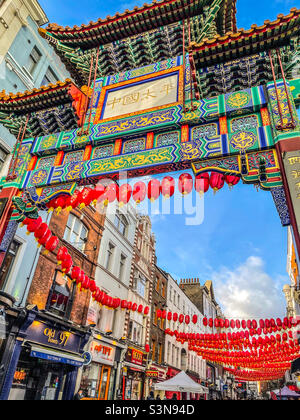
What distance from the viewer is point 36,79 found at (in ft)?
55.7

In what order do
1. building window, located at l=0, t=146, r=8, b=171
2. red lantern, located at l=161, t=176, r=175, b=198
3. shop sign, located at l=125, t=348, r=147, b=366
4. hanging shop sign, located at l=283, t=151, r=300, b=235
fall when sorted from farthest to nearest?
shop sign, located at l=125, t=348, r=147, b=366 < building window, located at l=0, t=146, r=8, b=171 < red lantern, located at l=161, t=176, r=175, b=198 < hanging shop sign, located at l=283, t=151, r=300, b=235

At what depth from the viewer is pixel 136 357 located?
21.0 meters

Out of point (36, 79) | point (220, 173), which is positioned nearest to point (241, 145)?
point (220, 173)

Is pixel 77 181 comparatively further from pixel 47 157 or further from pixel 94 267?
pixel 94 267

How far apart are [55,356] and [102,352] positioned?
16.3ft

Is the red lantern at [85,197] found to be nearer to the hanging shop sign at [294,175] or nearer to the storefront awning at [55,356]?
the hanging shop sign at [294,175]

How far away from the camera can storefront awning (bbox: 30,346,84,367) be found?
39.1ft

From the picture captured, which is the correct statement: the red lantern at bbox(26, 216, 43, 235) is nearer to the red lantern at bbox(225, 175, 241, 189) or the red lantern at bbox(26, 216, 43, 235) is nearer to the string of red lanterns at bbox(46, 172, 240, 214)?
the string of red lanterns at bbox(46, 172, 240, 214)

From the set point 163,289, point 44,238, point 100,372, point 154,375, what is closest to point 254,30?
point 44,238

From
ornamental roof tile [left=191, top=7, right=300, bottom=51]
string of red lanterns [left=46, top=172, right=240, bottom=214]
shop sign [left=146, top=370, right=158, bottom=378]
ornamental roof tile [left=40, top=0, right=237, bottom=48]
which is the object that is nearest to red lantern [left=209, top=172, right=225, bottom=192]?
string of red lanterns [left=46, top=172, right=240, bottom=214]

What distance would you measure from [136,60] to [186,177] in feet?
13.2

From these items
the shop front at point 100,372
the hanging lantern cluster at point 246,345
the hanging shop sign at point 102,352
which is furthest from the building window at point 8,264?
the hanging lantern cluster at point 246,345

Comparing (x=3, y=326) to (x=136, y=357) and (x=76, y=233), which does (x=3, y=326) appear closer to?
(x=76, y=233)

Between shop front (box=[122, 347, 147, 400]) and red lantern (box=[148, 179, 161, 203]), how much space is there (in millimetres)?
16966
